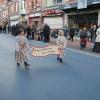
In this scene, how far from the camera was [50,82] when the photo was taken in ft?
37.5

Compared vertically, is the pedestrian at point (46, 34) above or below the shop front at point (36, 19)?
below

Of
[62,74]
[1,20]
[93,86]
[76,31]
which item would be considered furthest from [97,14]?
[1,20]

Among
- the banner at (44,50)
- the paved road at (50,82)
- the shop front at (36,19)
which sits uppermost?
the shop front at (36,19)

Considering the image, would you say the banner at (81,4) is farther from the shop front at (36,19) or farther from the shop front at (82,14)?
the shop front at (36,19)

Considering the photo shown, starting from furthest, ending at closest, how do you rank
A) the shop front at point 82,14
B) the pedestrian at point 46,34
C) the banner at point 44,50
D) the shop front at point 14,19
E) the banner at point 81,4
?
the shop front at point 14,19
the banner at point 81,4
the shop front at point 82,14
the pedestrian at point 46,34
the banner at point 44,50

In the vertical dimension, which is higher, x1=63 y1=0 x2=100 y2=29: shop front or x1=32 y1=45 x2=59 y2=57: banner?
x1=63 y1=0 x2=100 y2=29: shop front

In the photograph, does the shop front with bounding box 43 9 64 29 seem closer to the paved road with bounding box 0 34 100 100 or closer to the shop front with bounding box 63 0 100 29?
the shop front with bounding box 63 0 100 29

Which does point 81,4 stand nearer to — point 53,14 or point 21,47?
point 53,14

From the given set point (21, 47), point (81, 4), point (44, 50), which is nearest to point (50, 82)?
point (21, 47)

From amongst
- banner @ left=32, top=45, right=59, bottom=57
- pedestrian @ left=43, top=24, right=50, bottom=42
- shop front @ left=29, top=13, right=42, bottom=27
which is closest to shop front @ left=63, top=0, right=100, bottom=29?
pedestrian @ left=43, top=24, right=50, bottom=42

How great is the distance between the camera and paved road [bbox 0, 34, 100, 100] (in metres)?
9.51

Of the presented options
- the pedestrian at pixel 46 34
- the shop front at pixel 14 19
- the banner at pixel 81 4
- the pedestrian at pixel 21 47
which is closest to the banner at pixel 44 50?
the pedestrian at pixel 21 47

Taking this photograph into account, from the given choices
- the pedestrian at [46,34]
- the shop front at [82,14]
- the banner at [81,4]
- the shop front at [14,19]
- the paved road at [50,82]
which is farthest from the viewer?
the shop front at [14,19]

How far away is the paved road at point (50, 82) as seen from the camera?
31.2 ft
